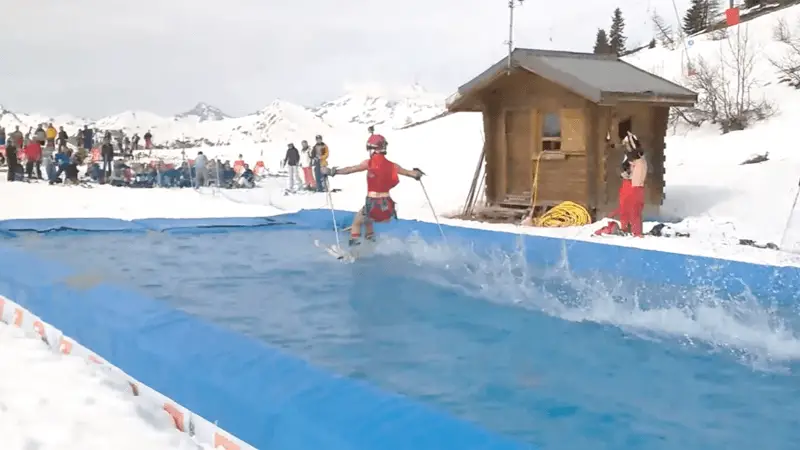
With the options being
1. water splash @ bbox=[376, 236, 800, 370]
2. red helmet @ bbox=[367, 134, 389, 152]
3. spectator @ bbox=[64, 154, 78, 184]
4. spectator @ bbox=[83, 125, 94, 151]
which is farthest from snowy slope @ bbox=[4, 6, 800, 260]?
spectator @ bbox=[83, 125, 94, 151]

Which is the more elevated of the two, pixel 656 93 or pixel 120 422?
pixel 656 93

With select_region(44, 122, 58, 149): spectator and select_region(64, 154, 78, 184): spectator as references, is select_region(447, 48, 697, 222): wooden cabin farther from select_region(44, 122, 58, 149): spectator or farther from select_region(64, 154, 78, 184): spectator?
select_region(44, 122, 58, 149): spectator

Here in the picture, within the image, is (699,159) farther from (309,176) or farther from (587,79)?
(309,176)

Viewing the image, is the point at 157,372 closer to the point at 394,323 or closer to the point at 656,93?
the point at 394,323

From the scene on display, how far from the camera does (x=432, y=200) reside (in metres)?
19.8

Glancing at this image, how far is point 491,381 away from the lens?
5.14m

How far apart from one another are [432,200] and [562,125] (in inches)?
225

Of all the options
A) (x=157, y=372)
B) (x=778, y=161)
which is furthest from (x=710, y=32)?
(x=157, y=372)

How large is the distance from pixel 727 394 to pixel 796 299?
326cm

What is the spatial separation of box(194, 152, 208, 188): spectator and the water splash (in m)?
14.1

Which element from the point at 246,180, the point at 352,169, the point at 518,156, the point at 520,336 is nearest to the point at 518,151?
the point at 518,156

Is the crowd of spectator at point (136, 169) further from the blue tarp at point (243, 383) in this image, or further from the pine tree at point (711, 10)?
the pine tree at point (711, 10)

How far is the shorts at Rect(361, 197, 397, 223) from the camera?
10164 mm

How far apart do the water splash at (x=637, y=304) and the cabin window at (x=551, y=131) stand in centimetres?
480
